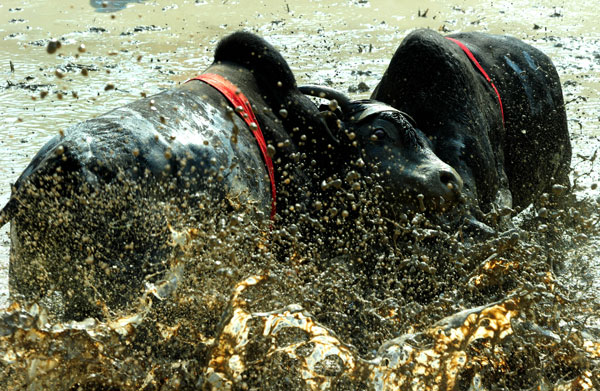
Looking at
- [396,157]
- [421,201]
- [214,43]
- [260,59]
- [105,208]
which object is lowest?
[214,43]

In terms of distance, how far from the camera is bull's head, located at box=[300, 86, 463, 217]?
4.06m

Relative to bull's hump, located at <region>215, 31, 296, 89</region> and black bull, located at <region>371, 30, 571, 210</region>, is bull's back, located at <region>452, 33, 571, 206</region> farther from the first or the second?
bull's hump, located at <region>215, 31, 296, 89</region>

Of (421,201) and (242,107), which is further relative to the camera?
(421,201)

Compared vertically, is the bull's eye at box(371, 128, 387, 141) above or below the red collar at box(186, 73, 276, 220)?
below

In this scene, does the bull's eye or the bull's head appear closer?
the bull's head

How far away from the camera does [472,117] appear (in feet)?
15.4

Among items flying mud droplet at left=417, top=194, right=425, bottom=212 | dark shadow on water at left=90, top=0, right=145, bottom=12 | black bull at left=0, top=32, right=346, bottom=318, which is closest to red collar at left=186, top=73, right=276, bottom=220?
black bull at left=0, top=32, right=346, bottom=318

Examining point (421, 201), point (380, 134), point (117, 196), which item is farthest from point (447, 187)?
point (117, 196)

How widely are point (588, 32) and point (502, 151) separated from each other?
564 centimetres

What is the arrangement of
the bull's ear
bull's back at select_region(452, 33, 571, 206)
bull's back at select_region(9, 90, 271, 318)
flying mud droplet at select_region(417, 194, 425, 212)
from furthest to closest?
bull's back at select_region(452, 33, 571, 206), the bull's ear, flying mud droplet at select_region(417, 194, 425, 212), bull's back at select_region(9, 90, 271, 318)

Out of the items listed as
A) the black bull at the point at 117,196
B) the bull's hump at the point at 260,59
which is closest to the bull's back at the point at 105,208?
the black bull at the point at 117,196

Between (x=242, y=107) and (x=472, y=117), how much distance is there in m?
1.70

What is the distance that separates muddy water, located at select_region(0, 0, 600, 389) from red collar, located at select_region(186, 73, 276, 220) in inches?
78.5

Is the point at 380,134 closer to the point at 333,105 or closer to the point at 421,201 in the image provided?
the point at 333,105
